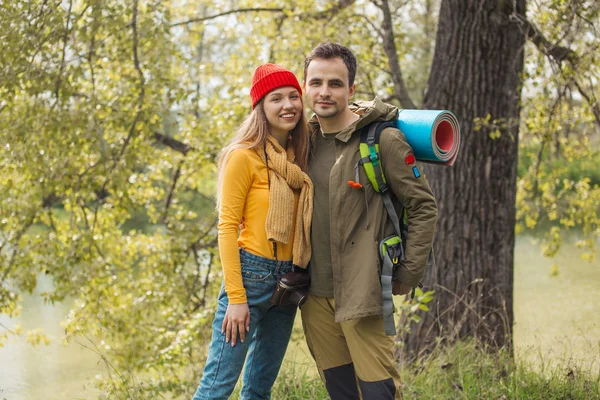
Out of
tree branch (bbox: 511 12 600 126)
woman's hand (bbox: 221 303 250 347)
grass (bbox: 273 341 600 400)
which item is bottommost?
grass (bbox: 273 341 600 400)

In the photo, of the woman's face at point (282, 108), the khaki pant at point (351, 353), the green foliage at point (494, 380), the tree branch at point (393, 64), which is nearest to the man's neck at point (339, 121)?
the woman's face at point (282, 108)

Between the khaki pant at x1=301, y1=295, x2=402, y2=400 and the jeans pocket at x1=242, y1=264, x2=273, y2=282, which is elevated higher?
the jeans pocket at x1=242, y1=264, x2=273, y2=282

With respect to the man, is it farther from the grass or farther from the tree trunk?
the tree trunk

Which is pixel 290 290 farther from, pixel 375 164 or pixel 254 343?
pixel 375 164

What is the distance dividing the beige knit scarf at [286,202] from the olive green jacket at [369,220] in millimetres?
96

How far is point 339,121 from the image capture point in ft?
8.32

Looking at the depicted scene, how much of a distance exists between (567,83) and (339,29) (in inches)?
112

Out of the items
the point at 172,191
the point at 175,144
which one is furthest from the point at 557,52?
the point at 172,191

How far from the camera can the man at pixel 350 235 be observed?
7.72 ft

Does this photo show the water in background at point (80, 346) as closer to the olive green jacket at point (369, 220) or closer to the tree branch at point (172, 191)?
the tree branch at point (172, 191)

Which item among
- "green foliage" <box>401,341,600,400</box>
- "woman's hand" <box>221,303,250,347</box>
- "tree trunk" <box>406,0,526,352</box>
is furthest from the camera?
"tree trunk" <box>406,0,526,352</box>

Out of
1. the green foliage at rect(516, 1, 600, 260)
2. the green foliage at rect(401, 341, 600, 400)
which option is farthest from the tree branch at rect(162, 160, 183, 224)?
the green foliage at rect(401, 341, 600, 400)

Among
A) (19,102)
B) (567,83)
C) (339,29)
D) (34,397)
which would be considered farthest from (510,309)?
(34,397)

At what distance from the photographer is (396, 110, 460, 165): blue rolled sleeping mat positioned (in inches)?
93.0
